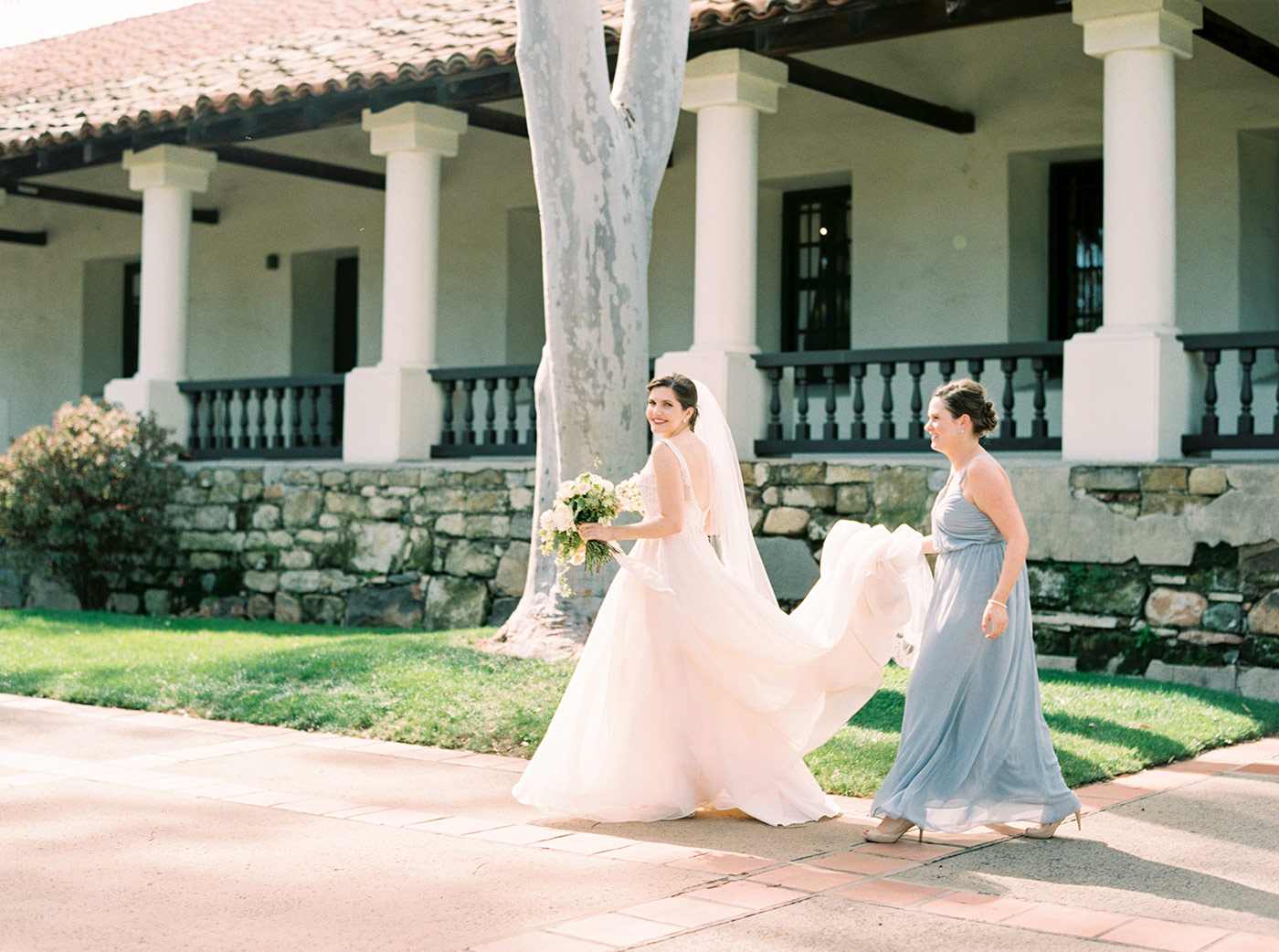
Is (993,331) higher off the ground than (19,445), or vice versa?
(993,331)

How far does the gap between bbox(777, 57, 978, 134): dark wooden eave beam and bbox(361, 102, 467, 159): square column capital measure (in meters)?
2.98

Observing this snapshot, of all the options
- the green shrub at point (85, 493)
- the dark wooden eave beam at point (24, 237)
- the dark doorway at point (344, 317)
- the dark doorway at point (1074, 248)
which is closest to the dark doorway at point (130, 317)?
the dark wooden eave beam at point (24, 237)

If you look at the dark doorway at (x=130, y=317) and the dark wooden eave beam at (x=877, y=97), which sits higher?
the dark wooden eave beam at (x=877, y=97)

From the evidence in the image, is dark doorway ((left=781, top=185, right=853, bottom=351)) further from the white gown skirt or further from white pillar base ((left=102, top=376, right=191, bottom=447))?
the white gown skirt

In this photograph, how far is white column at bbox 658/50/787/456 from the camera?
35.4 feet

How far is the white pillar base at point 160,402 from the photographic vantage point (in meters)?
14.0

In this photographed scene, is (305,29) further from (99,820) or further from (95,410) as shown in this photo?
(99,820)

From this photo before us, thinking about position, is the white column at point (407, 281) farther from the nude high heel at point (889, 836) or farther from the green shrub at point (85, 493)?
the nude high heel at point (889, 836)

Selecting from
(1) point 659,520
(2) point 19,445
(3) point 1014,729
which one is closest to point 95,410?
Result: (2) point 19,445

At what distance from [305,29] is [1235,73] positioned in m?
9.00

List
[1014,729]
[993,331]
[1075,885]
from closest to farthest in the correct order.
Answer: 1. [1075,885]
2. [1014,729]
3. [993,331]

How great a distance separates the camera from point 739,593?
5.61 meters

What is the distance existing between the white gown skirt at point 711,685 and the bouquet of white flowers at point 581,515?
0.17 metres

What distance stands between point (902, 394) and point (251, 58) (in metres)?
6.93
